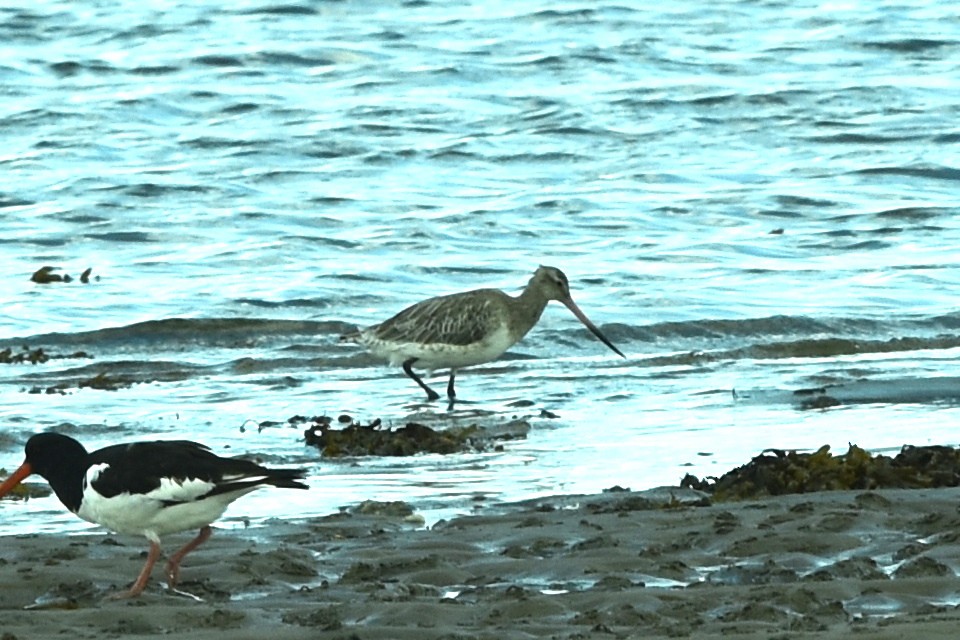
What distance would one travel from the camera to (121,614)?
6359 millimetres

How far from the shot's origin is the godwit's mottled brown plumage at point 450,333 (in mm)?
12852

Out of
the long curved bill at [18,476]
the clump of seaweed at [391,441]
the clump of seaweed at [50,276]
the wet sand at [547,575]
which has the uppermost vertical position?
the long curved bill at [18,476]

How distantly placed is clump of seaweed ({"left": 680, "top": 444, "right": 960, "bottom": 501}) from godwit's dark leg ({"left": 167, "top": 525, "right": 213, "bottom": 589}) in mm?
2389

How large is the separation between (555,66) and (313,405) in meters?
17.1

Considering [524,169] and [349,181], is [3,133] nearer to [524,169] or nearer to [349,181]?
[349,181]

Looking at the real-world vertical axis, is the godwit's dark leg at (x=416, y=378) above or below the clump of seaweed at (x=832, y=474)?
below

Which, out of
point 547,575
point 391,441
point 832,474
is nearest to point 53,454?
point 547,575

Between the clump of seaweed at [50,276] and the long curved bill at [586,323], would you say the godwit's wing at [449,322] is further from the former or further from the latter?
the clump of seaweed at [50,276]

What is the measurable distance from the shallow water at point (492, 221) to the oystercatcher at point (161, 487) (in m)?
1.37

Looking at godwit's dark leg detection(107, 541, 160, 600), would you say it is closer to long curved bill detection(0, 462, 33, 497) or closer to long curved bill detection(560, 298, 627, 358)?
long curved bill detection(0, 462, 33, 497)

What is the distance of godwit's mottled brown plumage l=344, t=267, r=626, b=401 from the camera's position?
12.9 meters

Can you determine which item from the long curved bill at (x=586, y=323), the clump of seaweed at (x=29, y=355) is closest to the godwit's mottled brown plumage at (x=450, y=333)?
the long curved bill at (x=586, y=323)

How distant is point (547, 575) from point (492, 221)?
13309 mm

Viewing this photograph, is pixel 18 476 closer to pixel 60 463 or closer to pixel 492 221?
pixel 60 463
